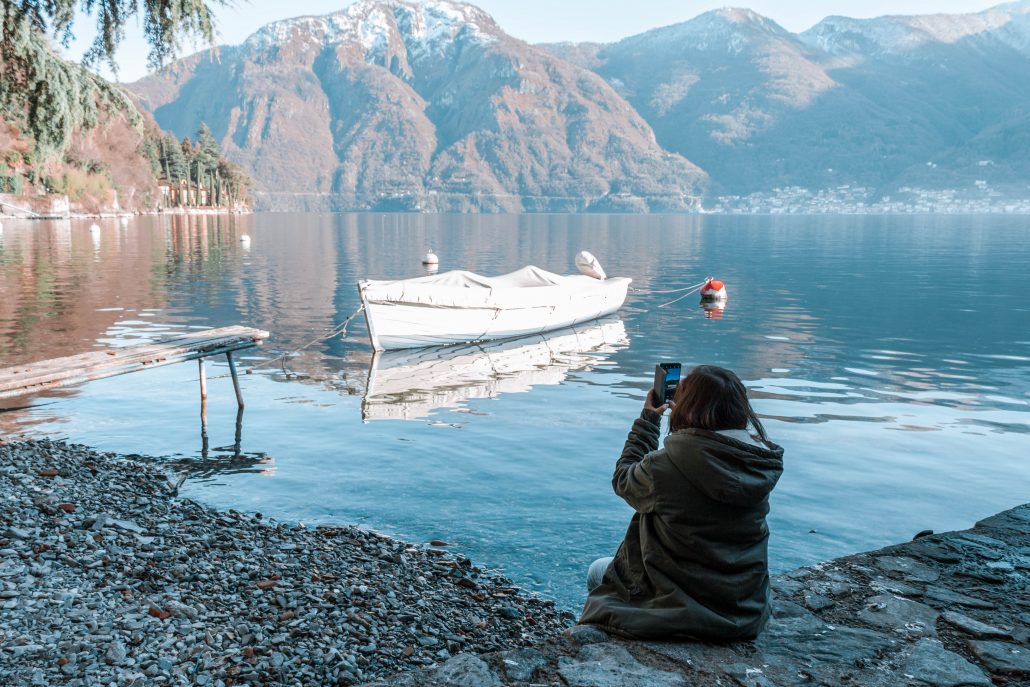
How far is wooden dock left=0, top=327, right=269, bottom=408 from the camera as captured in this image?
43.9ft

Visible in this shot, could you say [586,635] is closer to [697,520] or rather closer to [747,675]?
[747,675]

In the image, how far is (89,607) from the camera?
6711 millimetres

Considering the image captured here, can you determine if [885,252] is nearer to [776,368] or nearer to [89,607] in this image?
[776,368]

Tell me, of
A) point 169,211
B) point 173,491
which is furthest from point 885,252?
point 169,211

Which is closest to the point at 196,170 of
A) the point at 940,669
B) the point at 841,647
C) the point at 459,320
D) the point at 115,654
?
the point at 459,320

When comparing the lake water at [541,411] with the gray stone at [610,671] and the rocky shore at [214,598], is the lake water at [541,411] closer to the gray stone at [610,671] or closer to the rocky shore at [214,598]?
the rocky shore at [214,598]

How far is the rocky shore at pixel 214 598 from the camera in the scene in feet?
19.5

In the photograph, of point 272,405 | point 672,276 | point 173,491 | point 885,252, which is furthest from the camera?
point 885,252

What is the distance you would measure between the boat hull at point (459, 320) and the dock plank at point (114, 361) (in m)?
7.28

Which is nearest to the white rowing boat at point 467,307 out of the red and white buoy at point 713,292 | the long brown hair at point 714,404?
the red and white buoy at point 713,292

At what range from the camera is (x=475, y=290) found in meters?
27.4

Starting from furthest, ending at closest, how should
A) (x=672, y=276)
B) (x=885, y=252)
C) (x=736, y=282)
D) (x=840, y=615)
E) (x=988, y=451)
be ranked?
(x=885, y=252) → (x=672, y=276) → (x=736, y=282) → (x=988, y=451) → (x=840, y=615)

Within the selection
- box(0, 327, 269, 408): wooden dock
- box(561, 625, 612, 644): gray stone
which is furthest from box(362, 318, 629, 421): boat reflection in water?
box(561, 625, 612, 644): gray stone

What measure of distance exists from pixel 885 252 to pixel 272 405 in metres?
76.0
